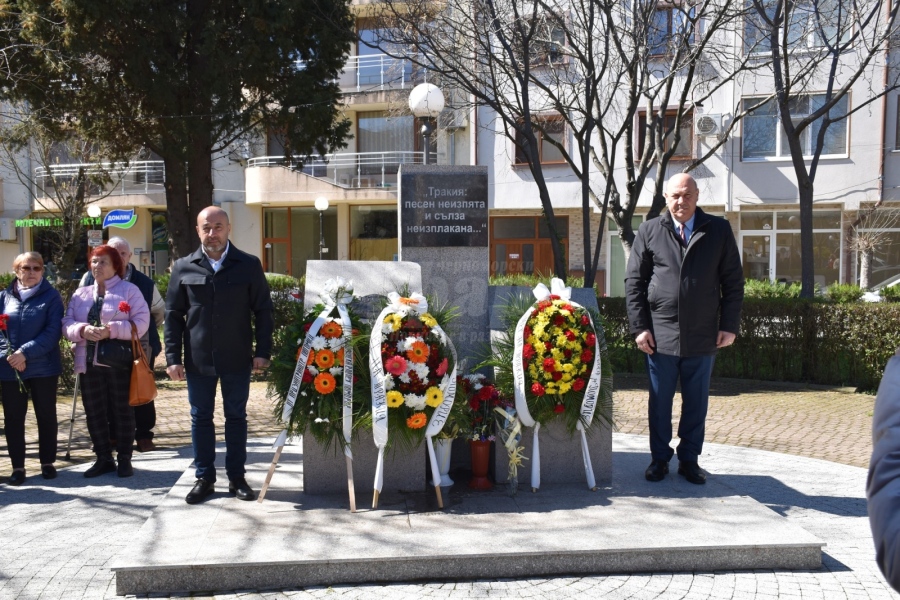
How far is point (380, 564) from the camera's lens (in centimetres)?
444

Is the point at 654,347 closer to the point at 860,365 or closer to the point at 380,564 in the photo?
the point at 380,564

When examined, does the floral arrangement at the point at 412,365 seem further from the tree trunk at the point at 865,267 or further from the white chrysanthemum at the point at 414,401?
the tree trunk at the point at 865,267

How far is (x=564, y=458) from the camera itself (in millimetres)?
5957

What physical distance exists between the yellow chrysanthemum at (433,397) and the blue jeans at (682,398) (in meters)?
1.64

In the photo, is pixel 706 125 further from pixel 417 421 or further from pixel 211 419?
pixel 211 419

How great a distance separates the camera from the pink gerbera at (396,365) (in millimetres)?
5344

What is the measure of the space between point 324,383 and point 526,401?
1360 mm

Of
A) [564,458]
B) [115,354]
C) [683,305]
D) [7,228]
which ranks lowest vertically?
[564,458]

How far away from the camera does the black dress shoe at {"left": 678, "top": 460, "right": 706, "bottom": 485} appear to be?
19.5 ft

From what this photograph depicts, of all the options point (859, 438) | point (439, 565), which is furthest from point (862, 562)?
point (859, 438)

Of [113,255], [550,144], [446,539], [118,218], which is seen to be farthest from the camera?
[118,218]

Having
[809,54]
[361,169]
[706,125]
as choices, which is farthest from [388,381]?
[361,169]

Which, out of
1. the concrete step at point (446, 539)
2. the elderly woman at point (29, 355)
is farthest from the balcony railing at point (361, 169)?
the concrete step at point (446, 539)

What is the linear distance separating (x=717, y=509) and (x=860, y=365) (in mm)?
7257
